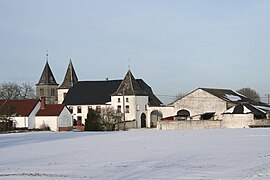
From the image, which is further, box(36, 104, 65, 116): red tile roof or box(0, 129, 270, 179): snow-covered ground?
box(36, 104, 65, 116): red tile roof

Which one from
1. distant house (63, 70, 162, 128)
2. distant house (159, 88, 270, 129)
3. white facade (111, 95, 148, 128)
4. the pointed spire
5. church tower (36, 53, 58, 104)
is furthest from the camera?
church tower (36, 53, 58, 104)

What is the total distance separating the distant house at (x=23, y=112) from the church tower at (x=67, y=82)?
29534 mm

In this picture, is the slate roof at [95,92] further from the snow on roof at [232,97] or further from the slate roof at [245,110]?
the slate roof at [245,110]

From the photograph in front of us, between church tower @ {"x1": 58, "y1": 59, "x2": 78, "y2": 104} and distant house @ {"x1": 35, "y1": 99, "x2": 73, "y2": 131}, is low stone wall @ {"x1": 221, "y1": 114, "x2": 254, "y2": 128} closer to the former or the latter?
distant house @ {"x1": 35, "y1": 99, "x2": 73, "y2": 131}

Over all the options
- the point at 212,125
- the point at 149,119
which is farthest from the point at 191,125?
the point at 149,119

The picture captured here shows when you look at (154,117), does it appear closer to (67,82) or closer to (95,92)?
(95,92)

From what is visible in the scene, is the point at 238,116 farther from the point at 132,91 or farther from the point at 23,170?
the point at 23,170

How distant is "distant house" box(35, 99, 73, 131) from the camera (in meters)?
72.1

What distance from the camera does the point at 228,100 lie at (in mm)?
76250

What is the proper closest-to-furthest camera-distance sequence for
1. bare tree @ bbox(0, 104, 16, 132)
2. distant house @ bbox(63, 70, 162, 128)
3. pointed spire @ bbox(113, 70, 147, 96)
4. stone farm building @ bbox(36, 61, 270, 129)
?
bare tree @ bbox(0, 104, 16, 132)
stone farm building @ bbox(36, 61, 270, 129)
distant house @ bbox(63, 70, 162, 128)
pointed spire @ bbox(113, 70, 147, 96)

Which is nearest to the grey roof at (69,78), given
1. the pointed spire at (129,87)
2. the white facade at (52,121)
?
the pointed spire at (129,87)

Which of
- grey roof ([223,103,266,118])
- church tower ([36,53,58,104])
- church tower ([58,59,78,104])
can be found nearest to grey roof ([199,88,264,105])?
grey roof ([223,103,266,118])

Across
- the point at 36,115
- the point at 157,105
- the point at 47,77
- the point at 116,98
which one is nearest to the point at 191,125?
the point at 36,115

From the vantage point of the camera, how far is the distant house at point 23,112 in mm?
71375
